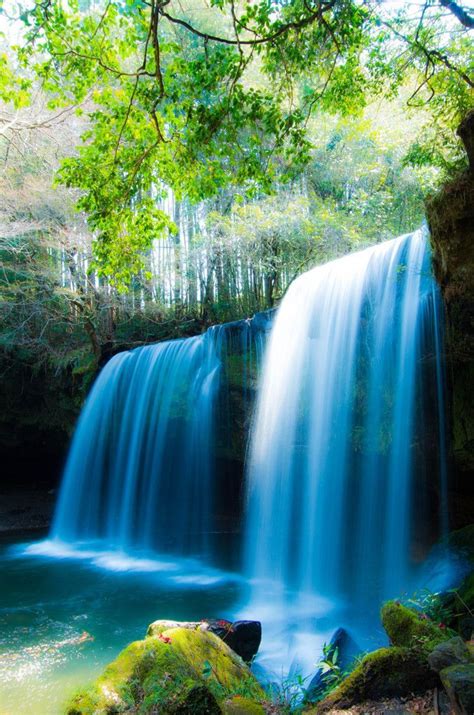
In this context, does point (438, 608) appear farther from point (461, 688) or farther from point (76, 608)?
point (76, 608)

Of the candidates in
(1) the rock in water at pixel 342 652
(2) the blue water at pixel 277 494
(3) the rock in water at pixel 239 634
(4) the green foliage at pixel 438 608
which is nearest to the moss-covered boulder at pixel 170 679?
(1) the rock in water at pixel 342 652

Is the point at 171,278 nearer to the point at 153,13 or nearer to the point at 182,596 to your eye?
the point at 182,596

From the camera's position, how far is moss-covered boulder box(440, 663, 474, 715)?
2.29 metres

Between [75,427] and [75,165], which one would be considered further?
[75,427]

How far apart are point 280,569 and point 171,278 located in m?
11.3

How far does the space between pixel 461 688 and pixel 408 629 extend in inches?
51.8

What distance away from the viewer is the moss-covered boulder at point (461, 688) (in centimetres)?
229

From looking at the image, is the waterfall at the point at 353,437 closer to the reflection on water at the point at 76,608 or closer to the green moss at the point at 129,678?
the reflection on water at the point at 76,608

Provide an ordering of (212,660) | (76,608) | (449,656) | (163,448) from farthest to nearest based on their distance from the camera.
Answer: (163,448)
(76,608)
(212,660)
(449,656)

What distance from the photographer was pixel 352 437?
26.2 ft

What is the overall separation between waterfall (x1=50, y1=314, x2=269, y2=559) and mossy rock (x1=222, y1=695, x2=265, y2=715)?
726 centimetres

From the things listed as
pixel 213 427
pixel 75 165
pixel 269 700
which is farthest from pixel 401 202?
pixel 269 700

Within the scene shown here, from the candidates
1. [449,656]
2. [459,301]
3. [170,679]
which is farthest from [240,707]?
[459,301]

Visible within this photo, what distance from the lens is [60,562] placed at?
33.6 ft
